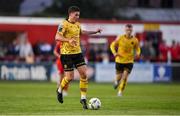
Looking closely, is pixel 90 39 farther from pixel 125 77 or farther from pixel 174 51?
pixel 125 77

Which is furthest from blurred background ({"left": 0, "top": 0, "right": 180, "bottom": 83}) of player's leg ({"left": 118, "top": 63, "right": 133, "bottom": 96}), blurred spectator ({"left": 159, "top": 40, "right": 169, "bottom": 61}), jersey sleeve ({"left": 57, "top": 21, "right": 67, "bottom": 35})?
jersey sleeve ({"left": 57, "top": 21, "right": 67, "bottom": 35})

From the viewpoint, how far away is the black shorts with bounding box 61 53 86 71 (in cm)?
1788

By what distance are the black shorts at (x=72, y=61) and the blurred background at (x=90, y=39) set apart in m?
19.7

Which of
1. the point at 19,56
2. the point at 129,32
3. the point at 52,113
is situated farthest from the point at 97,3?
the point at 52,113

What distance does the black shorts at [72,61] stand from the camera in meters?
17.9

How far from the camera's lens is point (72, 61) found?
1792cm

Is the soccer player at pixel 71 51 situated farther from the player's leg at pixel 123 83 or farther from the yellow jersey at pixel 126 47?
the yellow jersey at pixel 126 47

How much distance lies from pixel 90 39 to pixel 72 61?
26.9m

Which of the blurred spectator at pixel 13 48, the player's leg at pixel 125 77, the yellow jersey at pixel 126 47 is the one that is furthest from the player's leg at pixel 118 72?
the blurred spectator at pixel 13 48

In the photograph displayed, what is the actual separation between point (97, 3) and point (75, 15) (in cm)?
3591

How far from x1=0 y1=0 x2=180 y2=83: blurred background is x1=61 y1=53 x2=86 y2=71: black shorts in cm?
1969

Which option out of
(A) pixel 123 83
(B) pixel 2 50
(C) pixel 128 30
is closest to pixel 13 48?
(B) pixel 2 50

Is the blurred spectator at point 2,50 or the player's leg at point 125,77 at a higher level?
the player's leg at point 125,77

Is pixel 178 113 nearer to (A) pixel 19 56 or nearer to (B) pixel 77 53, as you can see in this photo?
(B) pixel 77 53
